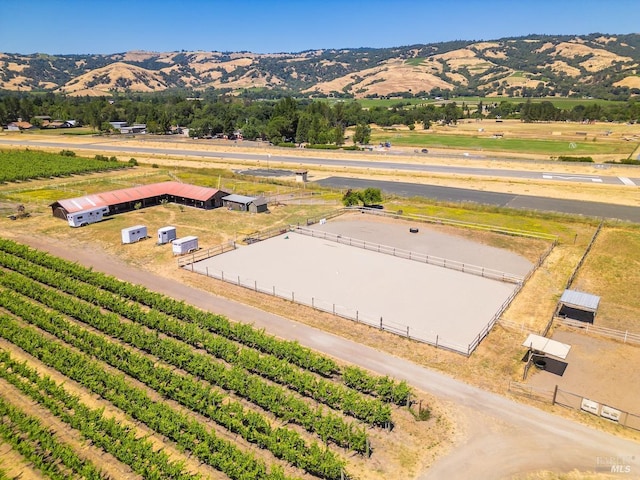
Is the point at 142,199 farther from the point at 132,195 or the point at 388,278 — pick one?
the point at 388,278

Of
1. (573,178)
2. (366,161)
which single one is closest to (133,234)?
(366,161)

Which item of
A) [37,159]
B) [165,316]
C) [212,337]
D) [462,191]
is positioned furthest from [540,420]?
[37,159]

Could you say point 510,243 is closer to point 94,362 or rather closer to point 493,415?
point 493,415

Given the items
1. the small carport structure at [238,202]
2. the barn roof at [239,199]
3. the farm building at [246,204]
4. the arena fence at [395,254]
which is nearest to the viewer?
the arena fence at [395,254]

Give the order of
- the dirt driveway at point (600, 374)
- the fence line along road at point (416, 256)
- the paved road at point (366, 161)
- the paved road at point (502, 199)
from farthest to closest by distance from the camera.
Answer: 1. the paved road at point (366, 161)
2. the paved road at point (502, 199)
3. the fence line along road at point (416, 256)
4. the dirt driveway at point (600, 374)

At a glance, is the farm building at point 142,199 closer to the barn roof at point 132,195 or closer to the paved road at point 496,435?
the barn roof at point 132,195

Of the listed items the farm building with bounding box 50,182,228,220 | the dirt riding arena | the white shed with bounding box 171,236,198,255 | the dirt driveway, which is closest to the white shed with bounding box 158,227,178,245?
the white shed with bounding box 171,236,198,255

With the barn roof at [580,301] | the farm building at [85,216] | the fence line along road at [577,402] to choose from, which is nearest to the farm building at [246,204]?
the farm building at [85,216]
